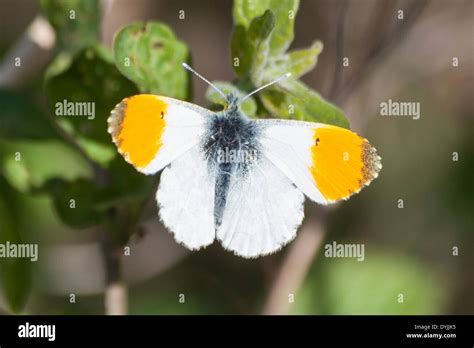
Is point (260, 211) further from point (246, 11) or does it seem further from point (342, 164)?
point (246, 11)

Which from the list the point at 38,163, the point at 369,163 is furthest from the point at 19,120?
the point at 369,163

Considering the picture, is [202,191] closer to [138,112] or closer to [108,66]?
[138,112]

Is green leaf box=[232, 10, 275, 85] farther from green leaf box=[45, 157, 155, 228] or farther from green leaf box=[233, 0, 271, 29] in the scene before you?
green leaf box=[45, 157, 155, 228]

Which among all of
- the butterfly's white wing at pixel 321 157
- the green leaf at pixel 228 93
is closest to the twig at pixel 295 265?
the butterfly's white wing at pixel 321 157

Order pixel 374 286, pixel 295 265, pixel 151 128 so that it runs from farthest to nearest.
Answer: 1. pixel 374 286
2. pixel 295 265
3. pixel 151 128

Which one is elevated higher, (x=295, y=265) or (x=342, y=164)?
(x=342, y=164)

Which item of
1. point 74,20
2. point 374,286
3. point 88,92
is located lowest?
point 374,286
